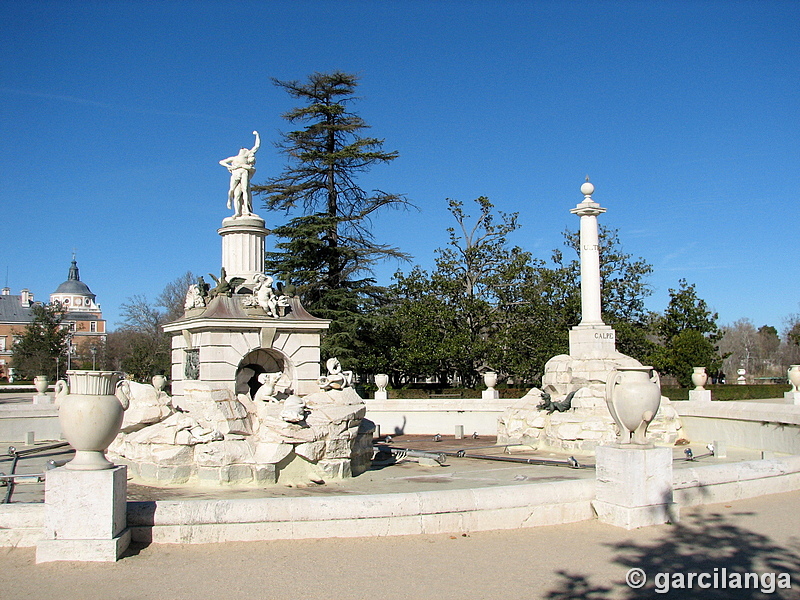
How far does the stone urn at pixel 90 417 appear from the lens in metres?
6.83

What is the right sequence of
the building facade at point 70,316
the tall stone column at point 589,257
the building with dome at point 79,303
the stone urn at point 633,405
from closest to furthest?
1. the stone urn at point 633,405
2. the tall stone column at point 589,257
3. the building facade at point 70,316
4. the building with dome at point 79,303

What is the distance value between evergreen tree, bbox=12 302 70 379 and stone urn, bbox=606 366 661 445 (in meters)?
55.6

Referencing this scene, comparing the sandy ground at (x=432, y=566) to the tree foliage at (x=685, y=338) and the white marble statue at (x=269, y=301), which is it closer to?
the white marble statue at (x=269, y=301)

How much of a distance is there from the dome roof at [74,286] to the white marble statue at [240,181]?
405ft

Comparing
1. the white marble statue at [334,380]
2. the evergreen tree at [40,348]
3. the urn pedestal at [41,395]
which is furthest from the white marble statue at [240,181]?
the evergreen tree at [40,348]

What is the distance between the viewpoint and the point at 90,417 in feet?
22.4

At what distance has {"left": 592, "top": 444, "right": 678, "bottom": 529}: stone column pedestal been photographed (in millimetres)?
8125

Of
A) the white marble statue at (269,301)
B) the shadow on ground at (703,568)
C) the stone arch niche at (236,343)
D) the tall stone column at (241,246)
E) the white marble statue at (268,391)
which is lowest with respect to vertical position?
the shadow on ground at (703,568)

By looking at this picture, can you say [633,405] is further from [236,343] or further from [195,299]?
[195,299]

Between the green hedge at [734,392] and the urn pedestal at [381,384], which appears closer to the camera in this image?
the urn pedestal at [381,384]

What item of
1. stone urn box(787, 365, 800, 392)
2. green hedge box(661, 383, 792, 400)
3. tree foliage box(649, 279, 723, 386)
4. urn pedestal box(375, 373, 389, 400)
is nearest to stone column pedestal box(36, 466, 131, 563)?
stone urn box(787, 365, 800, 392)

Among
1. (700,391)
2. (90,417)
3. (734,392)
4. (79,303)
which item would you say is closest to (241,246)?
(90,417)

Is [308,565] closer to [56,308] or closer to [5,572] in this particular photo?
[5,572]

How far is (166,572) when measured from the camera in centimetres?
644
